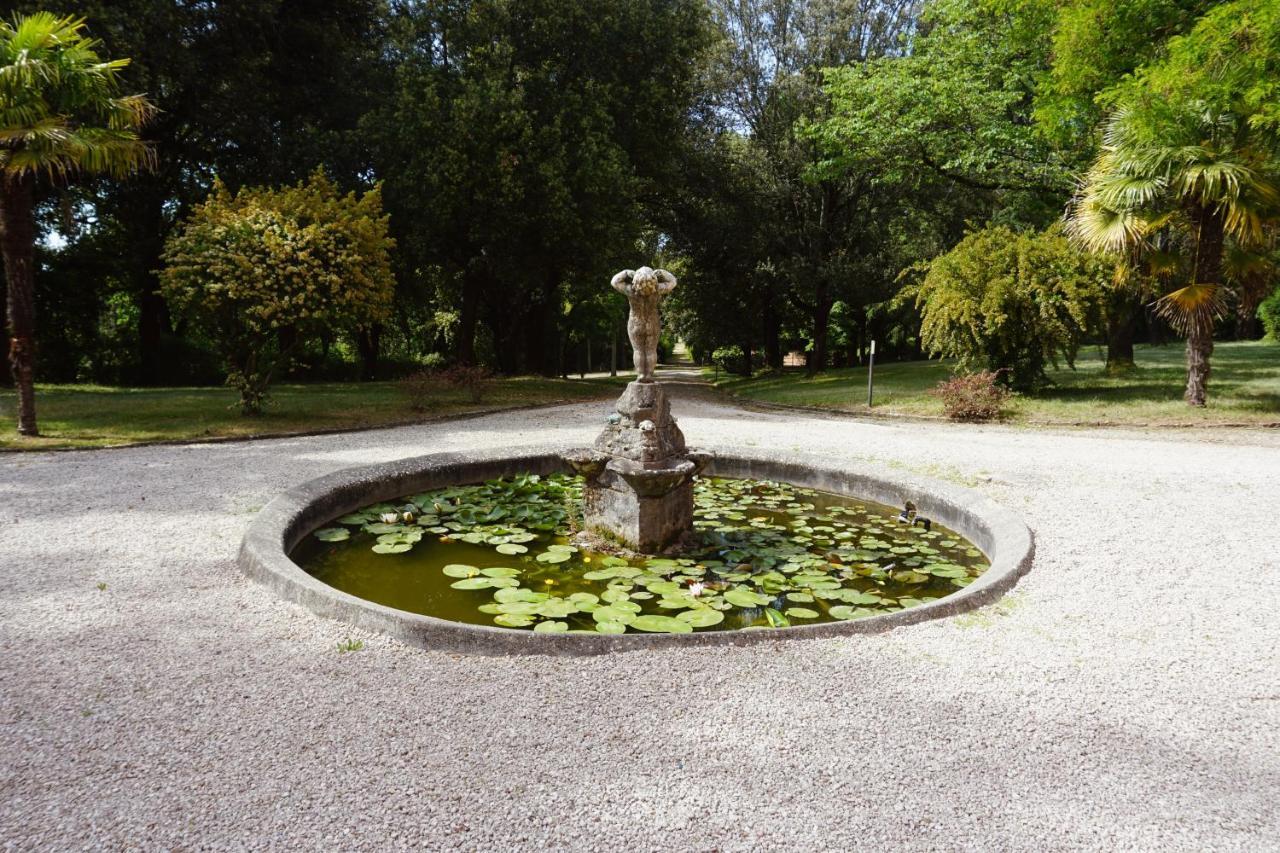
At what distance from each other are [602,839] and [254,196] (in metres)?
12.6

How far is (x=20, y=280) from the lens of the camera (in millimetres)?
9570

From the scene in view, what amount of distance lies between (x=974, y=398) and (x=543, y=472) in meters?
8.17

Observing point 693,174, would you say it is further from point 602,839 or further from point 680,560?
point 602,839

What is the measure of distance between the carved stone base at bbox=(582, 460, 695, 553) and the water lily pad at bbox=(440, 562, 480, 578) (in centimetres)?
110

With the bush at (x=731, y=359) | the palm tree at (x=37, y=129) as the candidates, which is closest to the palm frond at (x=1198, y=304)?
the palm tree at (x=37, y=129)

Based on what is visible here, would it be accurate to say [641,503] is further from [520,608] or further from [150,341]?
[150,341]

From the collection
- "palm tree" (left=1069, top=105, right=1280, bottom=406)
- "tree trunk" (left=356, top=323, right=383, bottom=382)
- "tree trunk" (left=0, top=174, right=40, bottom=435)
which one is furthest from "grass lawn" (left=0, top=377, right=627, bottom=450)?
"palm tree" (left=1069, top=105, right=1280, bottom=406)

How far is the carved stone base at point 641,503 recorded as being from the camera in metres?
5.16

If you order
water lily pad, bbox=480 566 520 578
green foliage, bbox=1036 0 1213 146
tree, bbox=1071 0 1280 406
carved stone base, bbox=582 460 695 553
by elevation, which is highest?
green foliage, bbox=1036 0 1213 146

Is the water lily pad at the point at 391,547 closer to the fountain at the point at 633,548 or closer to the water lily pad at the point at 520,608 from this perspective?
the fountain at the point at 633,548

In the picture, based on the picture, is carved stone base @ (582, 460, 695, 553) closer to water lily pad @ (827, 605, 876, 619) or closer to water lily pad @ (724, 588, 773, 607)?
water lily pad @ (724, 588, 773, 607)

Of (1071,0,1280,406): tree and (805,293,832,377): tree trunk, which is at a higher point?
(1071,0,1280,406): tree

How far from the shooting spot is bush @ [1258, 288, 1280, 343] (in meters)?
27.7

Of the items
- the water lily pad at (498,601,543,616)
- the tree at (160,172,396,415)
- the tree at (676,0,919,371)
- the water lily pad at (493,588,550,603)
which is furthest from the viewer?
the tree at (676,0,919,371)
